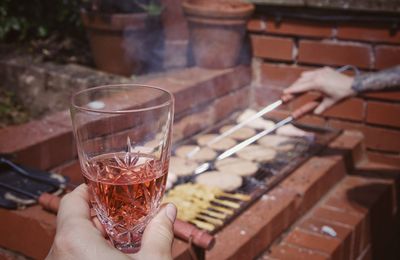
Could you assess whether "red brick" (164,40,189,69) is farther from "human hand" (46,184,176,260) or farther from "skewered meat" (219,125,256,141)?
"human hand" (46,184,176,260)

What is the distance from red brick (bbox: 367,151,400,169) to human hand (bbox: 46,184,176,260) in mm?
2430

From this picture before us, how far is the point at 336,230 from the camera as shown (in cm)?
252

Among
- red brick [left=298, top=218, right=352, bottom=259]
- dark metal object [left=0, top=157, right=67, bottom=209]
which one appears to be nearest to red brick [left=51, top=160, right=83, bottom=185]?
dark metal object [left=0, top=157, right=67, bottom=209]

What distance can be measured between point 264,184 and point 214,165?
36 centimetres

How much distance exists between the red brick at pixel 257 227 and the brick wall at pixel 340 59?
110 centimetres

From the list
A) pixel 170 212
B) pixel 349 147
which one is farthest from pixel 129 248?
pixel 349 147

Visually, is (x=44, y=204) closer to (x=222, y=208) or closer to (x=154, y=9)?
(x=222, y=208)

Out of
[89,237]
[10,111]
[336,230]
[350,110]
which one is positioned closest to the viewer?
[89,237]

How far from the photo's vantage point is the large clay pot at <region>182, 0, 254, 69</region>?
3.42 metres

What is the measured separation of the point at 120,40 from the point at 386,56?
1.76 metres

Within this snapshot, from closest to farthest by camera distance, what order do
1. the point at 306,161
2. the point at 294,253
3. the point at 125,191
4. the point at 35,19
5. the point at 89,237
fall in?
the point at 89,237, the point at 125,191, the point at 294,253, the point at 306,161, the point at 35,19

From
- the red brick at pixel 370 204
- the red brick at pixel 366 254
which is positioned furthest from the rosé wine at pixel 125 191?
the red brick at pixel 366 254

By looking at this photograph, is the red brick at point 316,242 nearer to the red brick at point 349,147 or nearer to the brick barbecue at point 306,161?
the brick barbecue at point 306,161

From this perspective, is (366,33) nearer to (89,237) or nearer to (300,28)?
(300,28)
